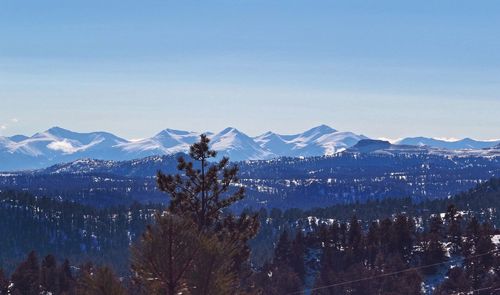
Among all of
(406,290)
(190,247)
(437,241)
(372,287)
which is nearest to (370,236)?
(437,241)

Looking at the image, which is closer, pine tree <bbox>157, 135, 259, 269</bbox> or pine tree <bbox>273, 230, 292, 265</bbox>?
pine tree <bbox>157, 135, 259, 269</bbox>

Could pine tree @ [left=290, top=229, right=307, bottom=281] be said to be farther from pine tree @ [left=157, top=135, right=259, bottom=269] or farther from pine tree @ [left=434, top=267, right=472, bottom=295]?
pine tree @ [left=157, top=135, right=259, bottom=269]

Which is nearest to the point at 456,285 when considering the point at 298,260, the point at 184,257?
the point at 298,260

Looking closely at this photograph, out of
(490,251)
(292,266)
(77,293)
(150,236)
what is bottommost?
(292,266)

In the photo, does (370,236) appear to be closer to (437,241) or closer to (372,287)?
(437,241)

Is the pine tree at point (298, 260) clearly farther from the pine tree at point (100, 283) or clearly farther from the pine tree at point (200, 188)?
the pine tree at point (100, 283)

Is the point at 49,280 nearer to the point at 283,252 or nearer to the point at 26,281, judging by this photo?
the point at 26,281

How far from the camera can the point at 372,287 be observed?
97062mm

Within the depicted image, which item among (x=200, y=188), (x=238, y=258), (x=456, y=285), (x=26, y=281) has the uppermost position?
(x=200, y=188)

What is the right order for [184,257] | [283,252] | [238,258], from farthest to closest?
1. [283,252]
2. [238,258]
3. [184,257]

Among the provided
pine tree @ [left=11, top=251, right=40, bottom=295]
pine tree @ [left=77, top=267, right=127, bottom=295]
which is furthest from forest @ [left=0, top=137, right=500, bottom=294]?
pine tree @ [left=11, top=251, right=40, bottom=295]

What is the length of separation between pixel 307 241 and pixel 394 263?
39283 millimetres

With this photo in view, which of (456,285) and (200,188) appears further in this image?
(456,285)

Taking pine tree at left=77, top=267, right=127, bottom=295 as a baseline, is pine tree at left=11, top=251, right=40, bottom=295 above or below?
below
